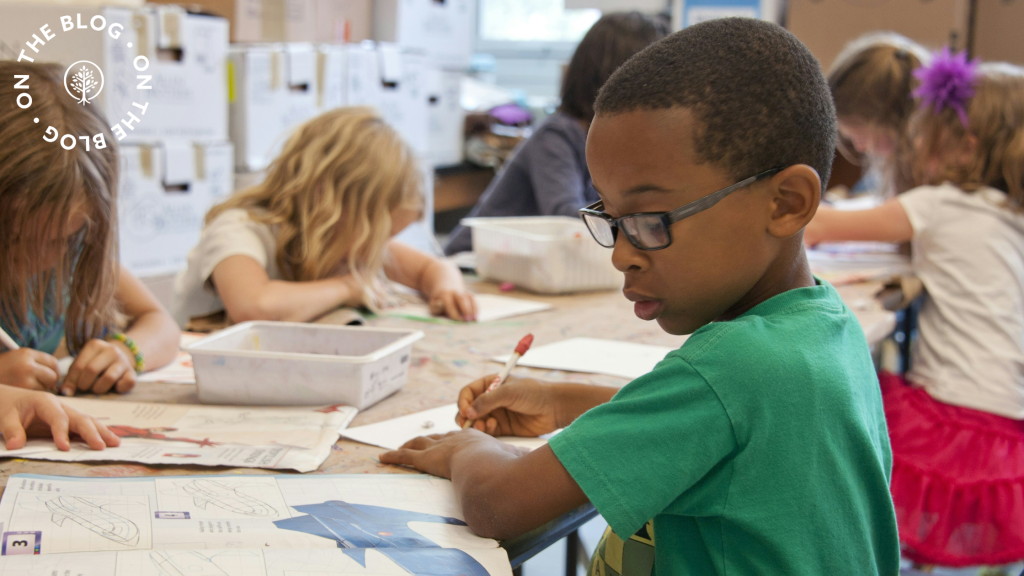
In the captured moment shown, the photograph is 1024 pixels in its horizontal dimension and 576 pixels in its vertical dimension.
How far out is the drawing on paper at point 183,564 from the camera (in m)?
Result: 0.59

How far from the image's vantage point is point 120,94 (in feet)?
7.19

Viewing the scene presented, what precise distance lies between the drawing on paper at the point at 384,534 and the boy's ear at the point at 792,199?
1.17ft

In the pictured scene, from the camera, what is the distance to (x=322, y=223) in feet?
4.85

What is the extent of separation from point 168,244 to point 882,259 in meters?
1.96

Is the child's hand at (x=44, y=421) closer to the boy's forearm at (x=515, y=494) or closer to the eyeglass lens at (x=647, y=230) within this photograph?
the boy's forearm at (x=515, y=494)

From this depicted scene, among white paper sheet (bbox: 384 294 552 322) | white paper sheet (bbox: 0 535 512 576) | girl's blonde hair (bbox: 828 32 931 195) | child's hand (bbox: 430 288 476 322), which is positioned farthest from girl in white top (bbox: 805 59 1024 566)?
white paper sheet (bbox: 0 535 512 576)

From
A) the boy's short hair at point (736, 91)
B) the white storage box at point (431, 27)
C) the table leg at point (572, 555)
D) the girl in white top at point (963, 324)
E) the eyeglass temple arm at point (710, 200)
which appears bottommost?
the table leg at point (572, 555)

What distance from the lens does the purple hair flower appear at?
5.75 ft

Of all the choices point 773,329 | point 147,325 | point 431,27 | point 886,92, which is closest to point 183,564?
point 773,329

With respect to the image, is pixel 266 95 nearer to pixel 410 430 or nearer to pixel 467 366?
pixel 467 366

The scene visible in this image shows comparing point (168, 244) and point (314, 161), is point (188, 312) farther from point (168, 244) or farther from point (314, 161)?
point (168, 244)

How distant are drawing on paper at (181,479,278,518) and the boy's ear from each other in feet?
1.56

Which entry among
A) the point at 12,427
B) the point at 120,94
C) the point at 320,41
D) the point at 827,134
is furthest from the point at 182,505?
the point at 320,41

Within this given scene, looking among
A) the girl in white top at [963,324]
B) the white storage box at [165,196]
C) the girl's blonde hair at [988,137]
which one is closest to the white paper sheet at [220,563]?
the girl in white top at [963,324]
